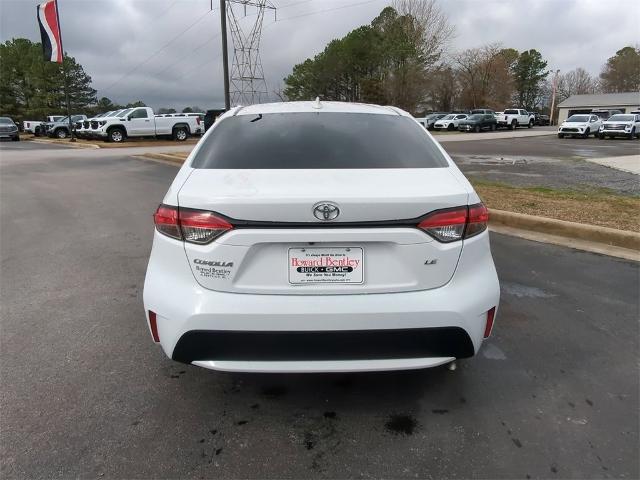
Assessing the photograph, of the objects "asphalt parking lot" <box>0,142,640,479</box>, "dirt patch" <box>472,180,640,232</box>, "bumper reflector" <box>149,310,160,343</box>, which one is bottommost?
"asphalt parking lot" <box>0,142,640,479</box>

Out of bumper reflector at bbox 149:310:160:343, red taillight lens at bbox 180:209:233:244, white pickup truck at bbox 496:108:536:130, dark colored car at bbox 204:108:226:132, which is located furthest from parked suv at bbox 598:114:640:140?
bumper reflector at bbox 149:310:160:343

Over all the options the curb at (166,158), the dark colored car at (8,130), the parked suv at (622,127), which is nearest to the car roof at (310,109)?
the curb at (166,158)

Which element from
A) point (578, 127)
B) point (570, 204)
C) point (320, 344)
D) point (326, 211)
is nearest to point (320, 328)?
point (320, 344)

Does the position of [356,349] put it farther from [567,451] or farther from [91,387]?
[91,387]

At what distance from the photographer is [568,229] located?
6.30m

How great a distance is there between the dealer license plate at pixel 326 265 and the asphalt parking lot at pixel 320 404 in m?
0.83

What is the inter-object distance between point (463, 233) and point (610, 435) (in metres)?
1.29

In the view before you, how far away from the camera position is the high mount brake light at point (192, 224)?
231cm

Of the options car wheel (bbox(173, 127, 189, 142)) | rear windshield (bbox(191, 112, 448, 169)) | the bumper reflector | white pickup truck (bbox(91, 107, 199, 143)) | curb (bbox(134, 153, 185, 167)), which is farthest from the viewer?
car wheel (bbox(173, 127, 189, 142))

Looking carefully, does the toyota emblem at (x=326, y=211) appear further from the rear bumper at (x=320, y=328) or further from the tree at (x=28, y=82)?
the tree at (x=28, y=82)

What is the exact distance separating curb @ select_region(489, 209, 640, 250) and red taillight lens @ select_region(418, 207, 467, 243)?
4.49 metres

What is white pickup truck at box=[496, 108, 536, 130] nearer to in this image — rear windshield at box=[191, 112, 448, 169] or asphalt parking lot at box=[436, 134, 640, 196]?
asphalt parking lot at box=[436, 134, 640, 196]

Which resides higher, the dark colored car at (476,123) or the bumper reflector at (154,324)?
the bumper reflector at (154,324)

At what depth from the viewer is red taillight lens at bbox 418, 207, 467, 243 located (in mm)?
2338
